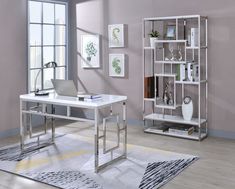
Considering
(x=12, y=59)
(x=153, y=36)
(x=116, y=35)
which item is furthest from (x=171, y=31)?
(x=12, y=59)

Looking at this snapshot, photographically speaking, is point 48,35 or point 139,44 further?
A: point 48,35

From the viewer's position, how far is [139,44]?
5898 mm

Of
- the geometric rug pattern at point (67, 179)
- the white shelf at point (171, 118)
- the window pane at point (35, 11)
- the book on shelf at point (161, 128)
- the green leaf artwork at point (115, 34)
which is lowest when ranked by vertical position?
the geometric rug pattern at point (67, 179)

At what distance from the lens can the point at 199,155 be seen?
4402 millimetres

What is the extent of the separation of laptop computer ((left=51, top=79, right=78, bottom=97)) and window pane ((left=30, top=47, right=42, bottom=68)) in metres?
1.93

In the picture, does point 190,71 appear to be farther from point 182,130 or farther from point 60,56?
point 60,56

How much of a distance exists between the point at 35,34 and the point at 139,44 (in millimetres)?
1782

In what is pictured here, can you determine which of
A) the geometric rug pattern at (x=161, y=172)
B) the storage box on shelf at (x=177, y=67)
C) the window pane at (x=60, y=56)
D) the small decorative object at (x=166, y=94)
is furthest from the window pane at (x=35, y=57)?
the geometric rug pattern at (x=161, y=172)

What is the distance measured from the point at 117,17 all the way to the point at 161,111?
5.86 feet

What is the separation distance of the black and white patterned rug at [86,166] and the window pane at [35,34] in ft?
6.49

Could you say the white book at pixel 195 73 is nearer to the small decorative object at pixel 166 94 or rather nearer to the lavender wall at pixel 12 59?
the small decorative object at pixel 166 94

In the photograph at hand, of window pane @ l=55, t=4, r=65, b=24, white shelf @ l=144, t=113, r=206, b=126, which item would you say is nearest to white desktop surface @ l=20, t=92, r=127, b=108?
white shelf @ l=144, t=113, r=206, b=126

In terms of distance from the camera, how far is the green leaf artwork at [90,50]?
643 cm

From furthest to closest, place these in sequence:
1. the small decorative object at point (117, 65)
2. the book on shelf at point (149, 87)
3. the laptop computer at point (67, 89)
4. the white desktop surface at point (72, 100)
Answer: the small decorative object at point (117, 65)
the book on shelf at point (149, 87)
the laptop computer at point (67, 89)
the white desktop surface at point (72, 100)
